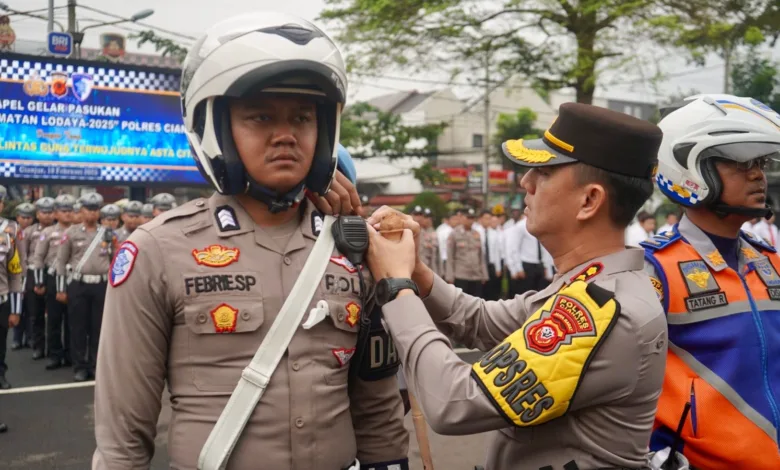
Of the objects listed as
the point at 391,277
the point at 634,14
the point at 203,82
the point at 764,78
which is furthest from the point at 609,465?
the point at 764,78

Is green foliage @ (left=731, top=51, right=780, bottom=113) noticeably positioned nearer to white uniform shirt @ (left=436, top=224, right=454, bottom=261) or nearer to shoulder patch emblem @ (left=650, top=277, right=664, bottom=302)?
white uniform shirt @ (left=436, top=224, right=454, bottom=261)

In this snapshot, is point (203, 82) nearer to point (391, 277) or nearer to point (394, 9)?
point (391, 277)

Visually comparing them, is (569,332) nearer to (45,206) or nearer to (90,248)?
(90,248)

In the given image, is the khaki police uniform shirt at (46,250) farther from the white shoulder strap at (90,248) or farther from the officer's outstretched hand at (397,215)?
the officer's outstretched hand at (397,215)

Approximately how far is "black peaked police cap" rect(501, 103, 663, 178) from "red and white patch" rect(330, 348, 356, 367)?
2.32 feet

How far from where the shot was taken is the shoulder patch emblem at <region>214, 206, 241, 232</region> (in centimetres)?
202

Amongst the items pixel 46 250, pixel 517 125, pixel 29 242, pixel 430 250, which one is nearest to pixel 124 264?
pixel 46 250

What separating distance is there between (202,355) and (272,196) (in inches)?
17.8

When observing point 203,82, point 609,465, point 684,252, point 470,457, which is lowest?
point 470,457

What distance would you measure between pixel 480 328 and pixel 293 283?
0.74 metres

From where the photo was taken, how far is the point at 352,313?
6.70 ft

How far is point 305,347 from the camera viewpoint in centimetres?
194

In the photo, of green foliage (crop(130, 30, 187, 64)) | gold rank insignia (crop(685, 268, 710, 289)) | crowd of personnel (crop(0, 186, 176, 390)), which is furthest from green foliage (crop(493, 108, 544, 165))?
gold rank insignia (crop(685, 268, 710, 289))

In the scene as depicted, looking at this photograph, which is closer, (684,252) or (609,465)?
(609,465)
